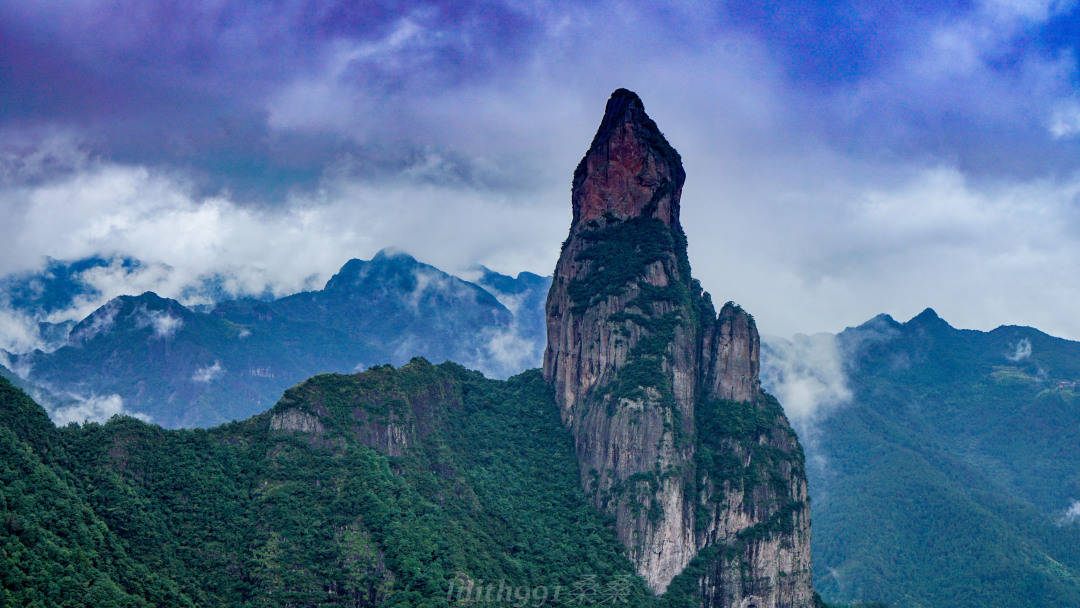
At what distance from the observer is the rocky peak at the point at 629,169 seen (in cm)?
10631

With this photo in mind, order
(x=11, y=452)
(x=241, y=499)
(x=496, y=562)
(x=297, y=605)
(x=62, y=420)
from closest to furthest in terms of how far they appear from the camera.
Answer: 1. (x=11, y=452)
2. (x=297, y=605)
3. (x=241, y=499)
4. (x=496, y=562)
5. (x=62, y=420)

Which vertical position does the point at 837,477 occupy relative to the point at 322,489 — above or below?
above

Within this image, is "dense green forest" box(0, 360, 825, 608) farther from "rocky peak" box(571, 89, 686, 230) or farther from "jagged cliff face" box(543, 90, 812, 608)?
"rocky peak" box(571, 89, 686, 230)

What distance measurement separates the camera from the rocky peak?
4186 inches

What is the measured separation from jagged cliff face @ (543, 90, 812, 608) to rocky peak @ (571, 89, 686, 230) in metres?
0.17

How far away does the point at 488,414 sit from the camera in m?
105

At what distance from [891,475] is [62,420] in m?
159

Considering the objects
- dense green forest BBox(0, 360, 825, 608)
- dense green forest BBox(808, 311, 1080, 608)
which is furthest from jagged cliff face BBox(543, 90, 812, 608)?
dense green forest BBox(808, 311, 1080, 608)

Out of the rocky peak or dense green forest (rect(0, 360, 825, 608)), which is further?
the rocky peak

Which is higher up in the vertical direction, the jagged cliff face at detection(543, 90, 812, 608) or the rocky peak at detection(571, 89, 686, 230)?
the rocky peak at detection(571, 89, 686, 230)

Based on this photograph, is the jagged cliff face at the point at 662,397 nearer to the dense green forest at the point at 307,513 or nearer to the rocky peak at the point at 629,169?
the rocky peak at the point at 629,169

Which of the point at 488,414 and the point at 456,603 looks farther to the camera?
the point at 488,414

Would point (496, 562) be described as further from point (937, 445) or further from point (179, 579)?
point (937, 445)

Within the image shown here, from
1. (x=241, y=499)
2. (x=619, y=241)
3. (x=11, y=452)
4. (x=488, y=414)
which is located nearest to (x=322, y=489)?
(x=241, y=499)
